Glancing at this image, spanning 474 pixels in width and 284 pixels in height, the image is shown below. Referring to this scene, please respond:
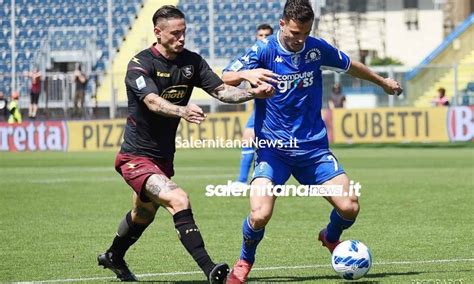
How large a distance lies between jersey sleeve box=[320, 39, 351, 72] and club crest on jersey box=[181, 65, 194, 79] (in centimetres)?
117

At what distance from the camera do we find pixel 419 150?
31125 millimetres

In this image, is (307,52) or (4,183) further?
(4,183)

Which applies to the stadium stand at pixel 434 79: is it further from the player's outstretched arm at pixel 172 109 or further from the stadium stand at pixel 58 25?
the player's outstretched arm at pixel 172 109

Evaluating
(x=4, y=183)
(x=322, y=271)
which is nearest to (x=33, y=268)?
(x=322, y=271)

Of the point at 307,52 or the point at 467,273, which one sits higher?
the point at 307,52

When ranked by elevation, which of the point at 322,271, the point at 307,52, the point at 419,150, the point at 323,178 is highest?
the point at 307,52

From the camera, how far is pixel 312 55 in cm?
913

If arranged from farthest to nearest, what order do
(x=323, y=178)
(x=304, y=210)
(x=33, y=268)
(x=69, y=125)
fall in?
(x=69, y=125) < (x=304, y=210) < (x=33, y=268) < (x=323, y=178)

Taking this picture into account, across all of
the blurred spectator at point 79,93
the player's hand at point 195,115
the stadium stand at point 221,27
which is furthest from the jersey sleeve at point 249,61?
the stadium stand at point 221,27

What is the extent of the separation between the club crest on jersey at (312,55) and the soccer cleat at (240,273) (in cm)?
180

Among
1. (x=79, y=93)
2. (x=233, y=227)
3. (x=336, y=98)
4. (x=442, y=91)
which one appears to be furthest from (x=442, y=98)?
(x=233, y=227)

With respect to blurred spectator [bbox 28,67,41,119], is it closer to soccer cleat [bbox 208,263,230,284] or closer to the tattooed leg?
the tattooed leg

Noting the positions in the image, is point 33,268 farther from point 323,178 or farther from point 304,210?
point 304,210

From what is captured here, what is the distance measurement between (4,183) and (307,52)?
41.4 ft
